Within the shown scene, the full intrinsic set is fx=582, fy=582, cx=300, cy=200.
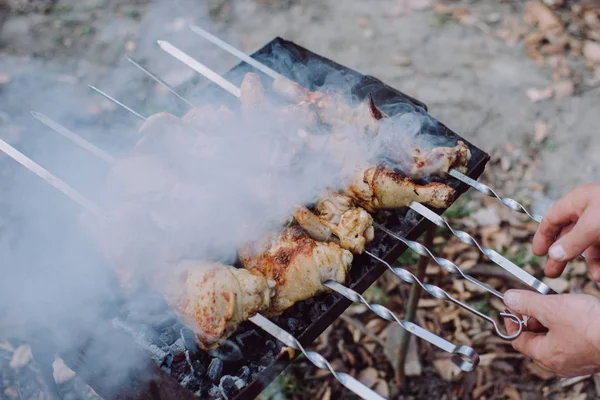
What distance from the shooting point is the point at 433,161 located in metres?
3.12

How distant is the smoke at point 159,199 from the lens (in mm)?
2797

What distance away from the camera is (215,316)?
2533 millimetres

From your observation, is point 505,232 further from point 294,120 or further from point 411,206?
point 294,120

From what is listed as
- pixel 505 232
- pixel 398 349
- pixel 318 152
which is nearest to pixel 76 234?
pixel 318 152

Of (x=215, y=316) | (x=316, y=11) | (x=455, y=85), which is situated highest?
(x=215, y=316)

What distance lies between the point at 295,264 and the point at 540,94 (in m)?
4.35

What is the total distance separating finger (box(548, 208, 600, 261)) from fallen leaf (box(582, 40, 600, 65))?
4326 mm

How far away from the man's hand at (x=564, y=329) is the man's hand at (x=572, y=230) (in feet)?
1.03

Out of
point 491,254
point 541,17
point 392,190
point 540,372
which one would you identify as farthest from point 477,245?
point 541,17

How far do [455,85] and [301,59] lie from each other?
2.85 metres

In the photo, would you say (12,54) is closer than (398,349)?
Result: No

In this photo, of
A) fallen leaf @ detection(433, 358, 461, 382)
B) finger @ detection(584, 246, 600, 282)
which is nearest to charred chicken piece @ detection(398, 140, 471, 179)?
finger @ detection(584, 246, 600, 282)

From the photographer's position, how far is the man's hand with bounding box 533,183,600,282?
103 inches

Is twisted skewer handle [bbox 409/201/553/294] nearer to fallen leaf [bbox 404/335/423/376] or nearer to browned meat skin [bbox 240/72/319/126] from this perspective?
browned meat skin [bbox 240/72/319/126]
